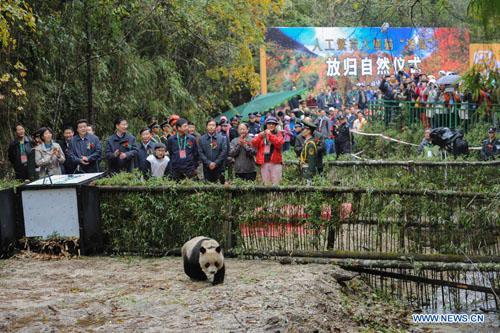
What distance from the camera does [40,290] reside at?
9.48 metres

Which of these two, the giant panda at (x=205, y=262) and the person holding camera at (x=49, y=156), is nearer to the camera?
the giant panda at (x=205, y=262)

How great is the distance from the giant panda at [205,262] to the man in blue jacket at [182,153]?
433 cm

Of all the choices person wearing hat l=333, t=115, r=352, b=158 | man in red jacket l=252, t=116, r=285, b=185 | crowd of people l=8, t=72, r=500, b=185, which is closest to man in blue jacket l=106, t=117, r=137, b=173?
crowd of people l=8, t=72, r=500, b=185

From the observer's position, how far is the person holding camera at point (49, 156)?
1383 cm

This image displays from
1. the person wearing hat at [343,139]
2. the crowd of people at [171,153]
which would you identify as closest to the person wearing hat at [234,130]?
the person wearing hat at [343,139]

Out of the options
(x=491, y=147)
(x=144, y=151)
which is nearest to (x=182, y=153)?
(x=144, y=151)

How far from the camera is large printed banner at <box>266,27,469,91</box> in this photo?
30.2 metres

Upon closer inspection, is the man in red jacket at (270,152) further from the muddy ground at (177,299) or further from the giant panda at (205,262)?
the giant panda at (205,262)

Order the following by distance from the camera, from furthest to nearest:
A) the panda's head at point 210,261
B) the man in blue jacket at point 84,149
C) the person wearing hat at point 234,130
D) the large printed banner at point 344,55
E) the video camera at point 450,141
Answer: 1. the large printed banner at point 344,55
2. the person wearing hat at point 234,130
3. the video camera at point 450,141
4. the man in blue jacket at point 84,149
5. the panda's head at point 210,261

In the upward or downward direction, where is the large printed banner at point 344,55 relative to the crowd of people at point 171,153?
upward

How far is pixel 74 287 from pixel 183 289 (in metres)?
1.37

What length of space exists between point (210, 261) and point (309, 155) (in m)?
5.65

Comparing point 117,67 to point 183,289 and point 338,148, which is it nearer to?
point 338,148

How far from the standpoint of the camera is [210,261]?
9.38 meters
